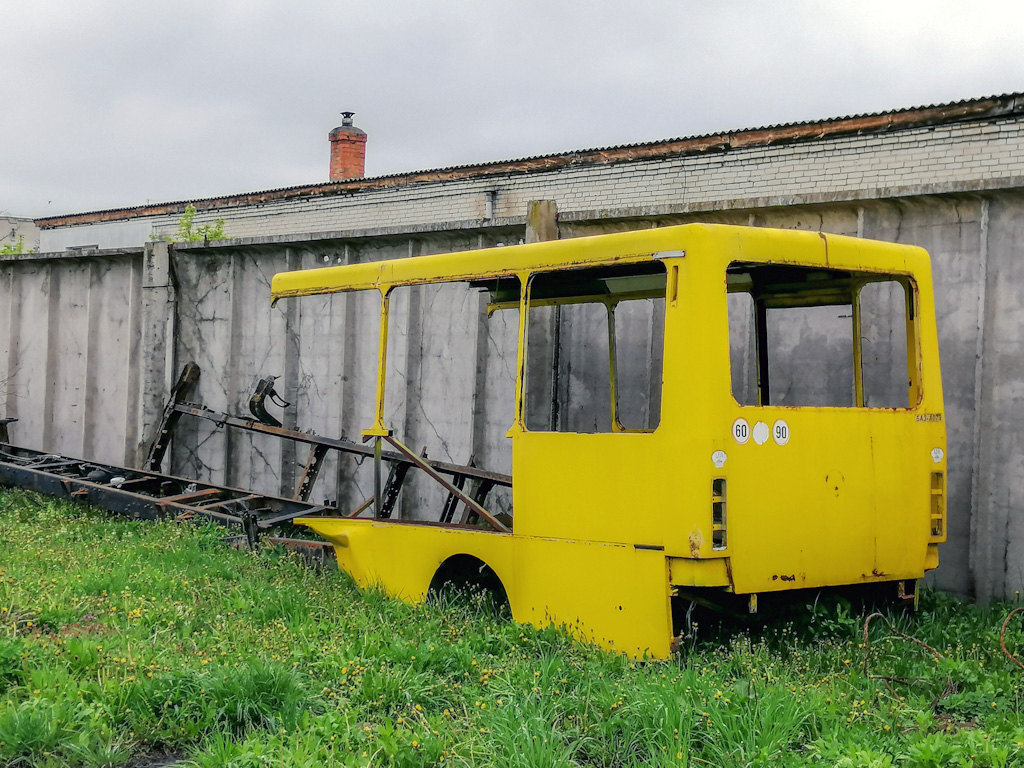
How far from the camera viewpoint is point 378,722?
12.1ft

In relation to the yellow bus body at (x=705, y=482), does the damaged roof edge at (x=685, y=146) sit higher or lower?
higher

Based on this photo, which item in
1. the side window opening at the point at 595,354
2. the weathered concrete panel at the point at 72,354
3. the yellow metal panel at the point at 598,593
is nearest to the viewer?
the yellow metal panel at the point at 598,593

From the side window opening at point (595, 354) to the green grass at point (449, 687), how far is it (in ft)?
6.23

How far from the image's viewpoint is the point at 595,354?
6.83 metres

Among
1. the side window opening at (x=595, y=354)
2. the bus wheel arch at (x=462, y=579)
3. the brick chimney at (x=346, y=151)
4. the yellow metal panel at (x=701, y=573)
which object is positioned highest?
the brick chimney at (x=346, y=151)

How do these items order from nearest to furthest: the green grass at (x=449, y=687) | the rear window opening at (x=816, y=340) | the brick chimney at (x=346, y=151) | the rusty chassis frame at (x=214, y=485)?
the green grass at (x=449, y=687), the rear window opening at (x=816, y=340), the rusty chassis frame at (x=214, y=485), the brick chimney at (x=346, y=151)

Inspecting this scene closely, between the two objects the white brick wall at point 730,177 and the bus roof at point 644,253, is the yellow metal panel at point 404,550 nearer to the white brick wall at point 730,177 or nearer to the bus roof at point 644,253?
the bus roof at point 644,253

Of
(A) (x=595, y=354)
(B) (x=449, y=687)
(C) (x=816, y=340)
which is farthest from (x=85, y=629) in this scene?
(C) (x=816, y=340)

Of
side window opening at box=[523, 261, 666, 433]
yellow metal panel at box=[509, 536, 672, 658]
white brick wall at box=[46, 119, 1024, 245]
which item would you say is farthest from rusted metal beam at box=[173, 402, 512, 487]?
white brick wall at box=[46, 119, 1024, 245]

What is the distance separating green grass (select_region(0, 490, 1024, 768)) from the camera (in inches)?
132

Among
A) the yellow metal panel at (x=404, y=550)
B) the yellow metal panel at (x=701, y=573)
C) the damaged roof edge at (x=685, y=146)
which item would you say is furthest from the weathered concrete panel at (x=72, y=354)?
the damaged roof edge at (x=685, y=146)

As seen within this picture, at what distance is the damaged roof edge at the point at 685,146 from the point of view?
1248cm

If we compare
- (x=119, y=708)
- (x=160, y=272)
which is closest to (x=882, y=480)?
(x=119, y=708)

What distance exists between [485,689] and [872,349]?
10.9 ft
